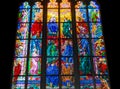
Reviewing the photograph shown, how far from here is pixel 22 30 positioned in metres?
9.70

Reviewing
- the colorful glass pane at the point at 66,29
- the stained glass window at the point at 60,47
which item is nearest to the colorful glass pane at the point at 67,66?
the stained glass window at the point at 60,47

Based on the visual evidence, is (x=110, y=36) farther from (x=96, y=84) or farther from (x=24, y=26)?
(x=24, y=26)

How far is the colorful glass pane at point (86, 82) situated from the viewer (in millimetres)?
8582

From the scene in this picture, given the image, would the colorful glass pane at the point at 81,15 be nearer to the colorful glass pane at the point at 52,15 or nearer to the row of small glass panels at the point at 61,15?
the row of small glass panels at the point at 61,15

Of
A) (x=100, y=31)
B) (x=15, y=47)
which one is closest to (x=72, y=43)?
(x=100, y=31)

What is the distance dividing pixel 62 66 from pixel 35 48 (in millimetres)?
895

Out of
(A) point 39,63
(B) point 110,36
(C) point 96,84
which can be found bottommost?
(C) point 96,84

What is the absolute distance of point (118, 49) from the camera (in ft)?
29.8

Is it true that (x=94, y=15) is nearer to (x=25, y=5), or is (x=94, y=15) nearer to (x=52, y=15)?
(x=52, y=15)

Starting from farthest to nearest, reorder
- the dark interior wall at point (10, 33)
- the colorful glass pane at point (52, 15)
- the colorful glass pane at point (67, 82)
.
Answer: the colorful glass pane at point (52, 15) < the dark interior wall at point (10, 33) < the colorful glass pane at point (67, 82)

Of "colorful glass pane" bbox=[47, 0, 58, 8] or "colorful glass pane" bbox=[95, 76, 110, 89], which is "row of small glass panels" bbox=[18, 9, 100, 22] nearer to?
"colorful glass pane" bbox=[47, 0, 58, 8]

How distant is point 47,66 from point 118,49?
1842 millimetres

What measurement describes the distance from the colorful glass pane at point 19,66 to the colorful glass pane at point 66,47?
102cm

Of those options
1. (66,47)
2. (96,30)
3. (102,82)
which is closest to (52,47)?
(66,47)
